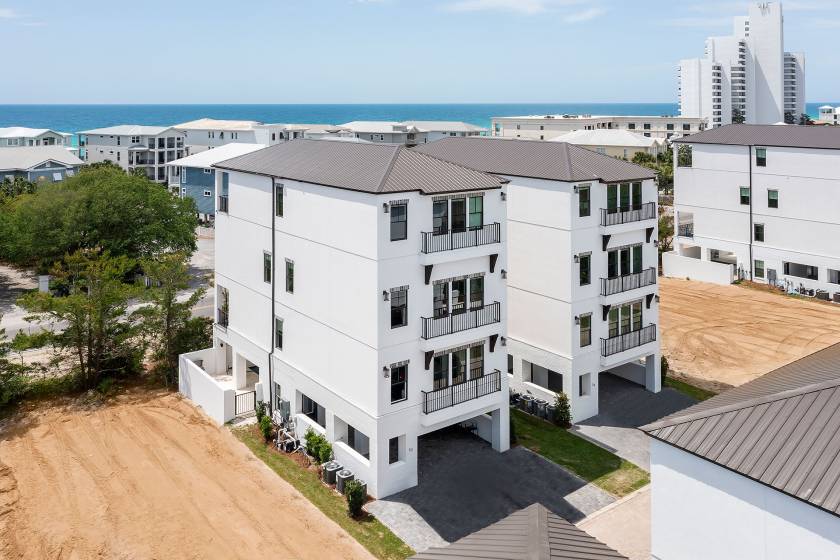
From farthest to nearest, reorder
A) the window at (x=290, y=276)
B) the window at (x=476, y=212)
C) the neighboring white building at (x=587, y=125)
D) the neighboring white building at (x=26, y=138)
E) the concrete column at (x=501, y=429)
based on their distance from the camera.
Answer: the neighboring white building at (x=587, y=125) → the neighboring white building at (x=26, y=138) → the window at (x=290, y=276) → the concrete column at (x=501, y=429) → the window at (x=476, y=212)

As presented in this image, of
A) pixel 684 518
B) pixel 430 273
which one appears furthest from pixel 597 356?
pixel 684 518

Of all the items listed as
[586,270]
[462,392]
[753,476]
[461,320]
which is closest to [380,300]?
[461,320]


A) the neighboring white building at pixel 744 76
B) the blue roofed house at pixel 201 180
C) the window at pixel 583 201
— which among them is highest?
the neighboring white building at pixel 744 76

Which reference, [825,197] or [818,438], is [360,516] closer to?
[818,438]

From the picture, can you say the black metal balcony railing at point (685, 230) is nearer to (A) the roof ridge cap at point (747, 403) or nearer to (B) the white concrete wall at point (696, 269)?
(B) the white concrete wall at point (696, 269)

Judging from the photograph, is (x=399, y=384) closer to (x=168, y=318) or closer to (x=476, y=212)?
(x=476, y=212)

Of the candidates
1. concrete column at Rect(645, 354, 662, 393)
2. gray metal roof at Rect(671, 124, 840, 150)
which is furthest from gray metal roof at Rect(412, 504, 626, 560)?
gray metal roof at Rect(671, 124, 840, 150)

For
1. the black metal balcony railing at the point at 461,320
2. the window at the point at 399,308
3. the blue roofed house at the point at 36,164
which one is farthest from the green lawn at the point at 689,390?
the blue roofed house at the point at 36,164
